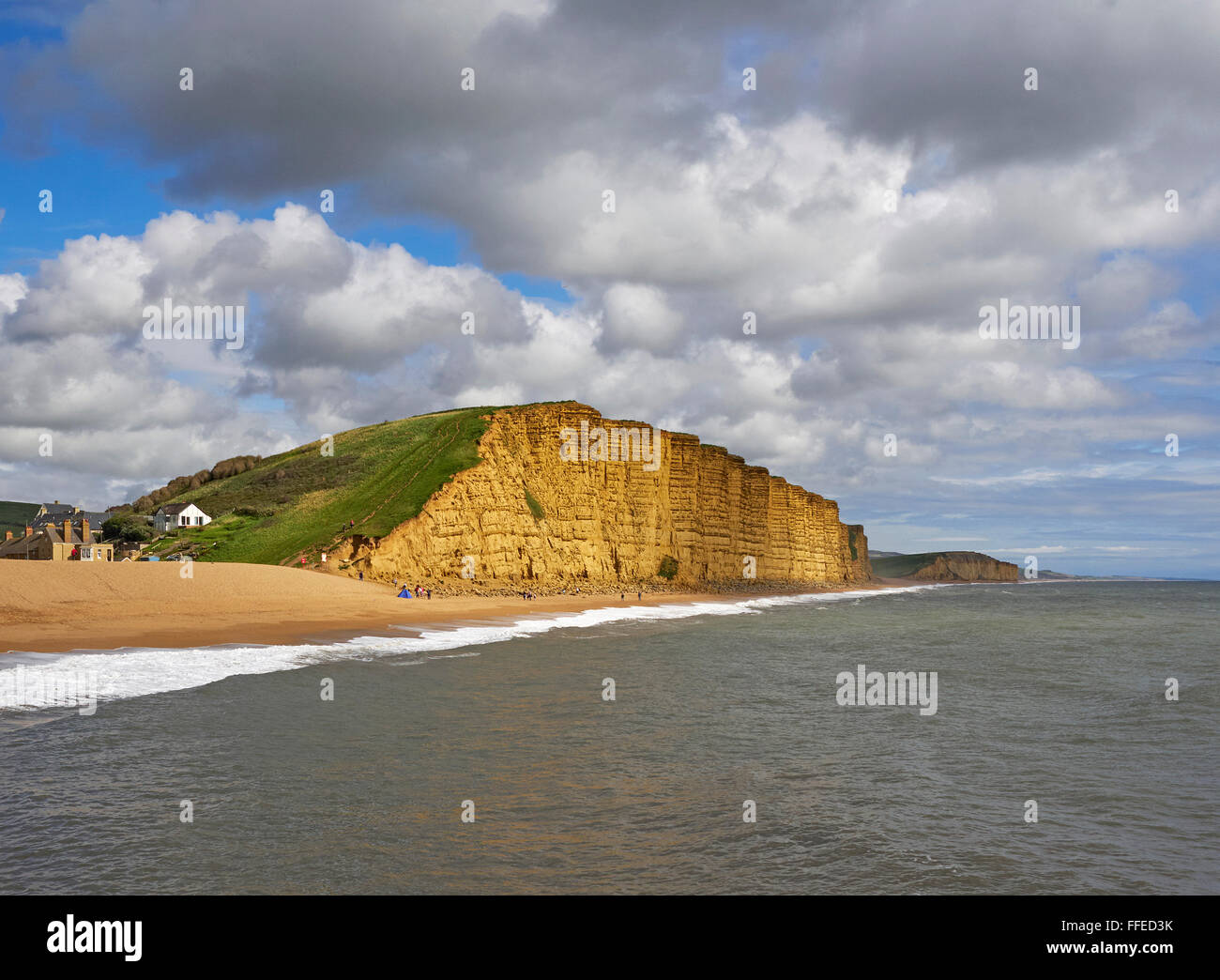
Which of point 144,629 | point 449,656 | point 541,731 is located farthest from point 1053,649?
point 144,629

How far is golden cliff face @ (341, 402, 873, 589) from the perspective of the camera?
201 feet

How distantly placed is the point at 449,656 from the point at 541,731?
537 inches

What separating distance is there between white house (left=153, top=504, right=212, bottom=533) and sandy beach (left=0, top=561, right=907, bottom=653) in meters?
37.2

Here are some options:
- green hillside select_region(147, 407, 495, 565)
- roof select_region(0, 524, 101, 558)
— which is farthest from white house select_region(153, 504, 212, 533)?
roof select_region(0, 524, 101, 558)

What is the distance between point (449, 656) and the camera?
27016 millimetres

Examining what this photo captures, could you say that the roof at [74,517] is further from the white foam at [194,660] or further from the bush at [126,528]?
the white foam at [194,660]

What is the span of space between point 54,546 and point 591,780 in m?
74.8

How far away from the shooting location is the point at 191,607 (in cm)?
3556

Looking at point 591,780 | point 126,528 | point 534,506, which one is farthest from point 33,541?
point 591,780

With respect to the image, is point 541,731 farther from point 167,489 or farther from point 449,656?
point 167,489

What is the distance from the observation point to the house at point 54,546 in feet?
221

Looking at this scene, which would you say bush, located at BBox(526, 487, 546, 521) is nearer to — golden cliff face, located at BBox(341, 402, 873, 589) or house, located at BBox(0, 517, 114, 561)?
golden cliff face, located at BBox(341, 402, 873, 589)

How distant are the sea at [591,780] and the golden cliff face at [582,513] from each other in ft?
124

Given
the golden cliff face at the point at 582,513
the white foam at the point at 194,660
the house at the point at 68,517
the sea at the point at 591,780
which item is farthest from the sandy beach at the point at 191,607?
the house at the point at 68,517
